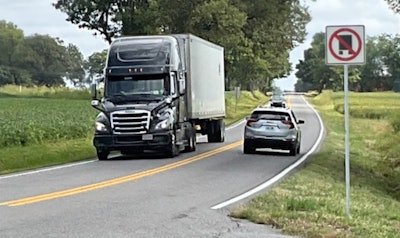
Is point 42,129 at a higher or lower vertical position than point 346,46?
lower

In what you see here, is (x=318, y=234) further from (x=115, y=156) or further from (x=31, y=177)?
(x=115, y=156)

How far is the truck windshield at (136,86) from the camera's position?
80.4 feet

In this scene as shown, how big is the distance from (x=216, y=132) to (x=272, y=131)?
7.41m

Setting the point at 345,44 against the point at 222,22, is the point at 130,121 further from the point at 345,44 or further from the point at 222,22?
the point at 222,22

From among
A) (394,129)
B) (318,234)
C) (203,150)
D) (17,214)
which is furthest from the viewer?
(394,129)

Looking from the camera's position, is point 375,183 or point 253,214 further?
point 375,183

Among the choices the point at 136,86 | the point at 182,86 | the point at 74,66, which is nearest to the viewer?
the point at 136,86

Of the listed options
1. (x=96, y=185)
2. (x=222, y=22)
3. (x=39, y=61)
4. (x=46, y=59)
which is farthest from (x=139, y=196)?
(x=46, y=59)

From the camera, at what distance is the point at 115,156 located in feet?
87.7

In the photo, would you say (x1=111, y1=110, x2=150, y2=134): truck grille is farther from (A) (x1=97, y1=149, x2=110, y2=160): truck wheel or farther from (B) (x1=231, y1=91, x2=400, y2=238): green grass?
(B) (x1=231, y1=91, x2=400, y2=238): green grass

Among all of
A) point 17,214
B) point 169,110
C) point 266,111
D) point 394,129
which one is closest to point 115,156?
point 169,110

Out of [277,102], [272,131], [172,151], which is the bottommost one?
[172,151]

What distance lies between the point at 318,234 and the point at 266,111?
17.5 m

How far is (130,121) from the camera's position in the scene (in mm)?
24047
